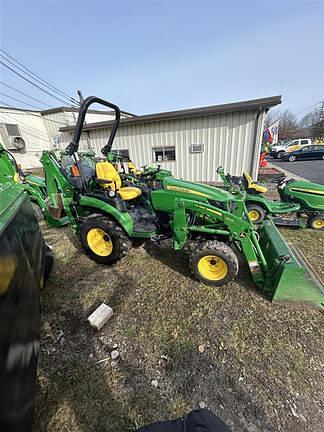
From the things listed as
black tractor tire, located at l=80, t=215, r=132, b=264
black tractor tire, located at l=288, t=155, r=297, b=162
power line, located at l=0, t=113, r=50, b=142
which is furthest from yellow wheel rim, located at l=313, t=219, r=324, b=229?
power line, located at l=0, t=113, r=50, b=142

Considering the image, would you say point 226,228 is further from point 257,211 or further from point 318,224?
point 318,224

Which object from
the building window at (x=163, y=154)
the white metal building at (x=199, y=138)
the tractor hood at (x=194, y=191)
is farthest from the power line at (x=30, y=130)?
the tractor hood at (x=194, y=191)

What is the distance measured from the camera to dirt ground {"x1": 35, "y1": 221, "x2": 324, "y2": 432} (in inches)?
Result: 60.3

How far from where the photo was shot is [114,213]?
3.03 m

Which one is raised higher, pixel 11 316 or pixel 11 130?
pixel 11 130

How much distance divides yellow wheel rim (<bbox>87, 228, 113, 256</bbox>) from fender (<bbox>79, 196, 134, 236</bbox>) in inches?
14.6

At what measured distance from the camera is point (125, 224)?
118 inches

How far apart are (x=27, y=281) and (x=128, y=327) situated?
1147 millimetres

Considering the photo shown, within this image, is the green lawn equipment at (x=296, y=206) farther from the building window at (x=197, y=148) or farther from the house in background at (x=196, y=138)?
the building window at (x=197, y=148)

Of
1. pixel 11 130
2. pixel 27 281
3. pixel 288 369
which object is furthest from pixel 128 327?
pixel 11 130

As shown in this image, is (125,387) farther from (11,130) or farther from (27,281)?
(11,130)

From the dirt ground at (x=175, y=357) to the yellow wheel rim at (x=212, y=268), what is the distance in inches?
7.2

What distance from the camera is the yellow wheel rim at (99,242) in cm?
321

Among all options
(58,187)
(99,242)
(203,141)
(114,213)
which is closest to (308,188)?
(114,213)
